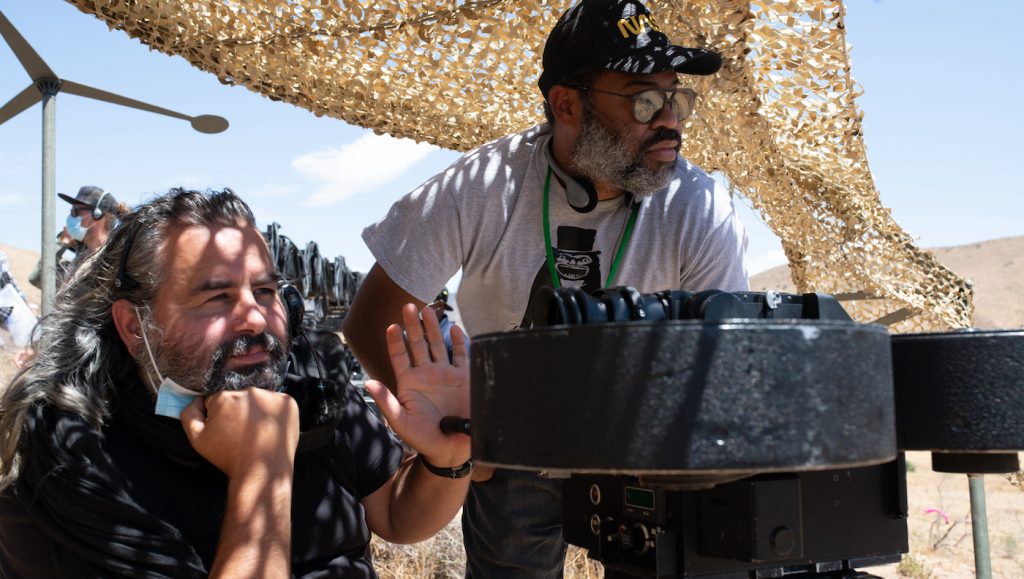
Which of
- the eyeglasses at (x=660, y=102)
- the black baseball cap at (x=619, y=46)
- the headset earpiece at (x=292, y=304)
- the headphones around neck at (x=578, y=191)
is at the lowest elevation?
the headset earpiece at (x=292, y=304)

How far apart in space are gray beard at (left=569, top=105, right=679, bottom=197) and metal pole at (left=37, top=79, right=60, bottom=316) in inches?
128

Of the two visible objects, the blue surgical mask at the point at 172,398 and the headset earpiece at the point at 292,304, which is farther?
the headset earpiece at the point at 292,304

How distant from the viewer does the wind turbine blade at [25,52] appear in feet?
16.5

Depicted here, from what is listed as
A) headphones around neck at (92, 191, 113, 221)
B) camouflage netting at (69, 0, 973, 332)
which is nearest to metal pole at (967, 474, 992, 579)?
camouflage netting at (69, 0, 973, 332)

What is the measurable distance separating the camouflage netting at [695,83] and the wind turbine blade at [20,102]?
253cm

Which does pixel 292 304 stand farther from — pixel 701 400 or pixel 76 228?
pixel 76 228

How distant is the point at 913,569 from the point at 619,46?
502cm

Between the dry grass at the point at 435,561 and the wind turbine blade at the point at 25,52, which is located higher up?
the wind turbine blade at the point at 25,52

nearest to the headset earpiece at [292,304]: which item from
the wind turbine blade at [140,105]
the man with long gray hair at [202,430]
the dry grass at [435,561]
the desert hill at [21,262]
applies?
the man with long gray hair at [202,430]

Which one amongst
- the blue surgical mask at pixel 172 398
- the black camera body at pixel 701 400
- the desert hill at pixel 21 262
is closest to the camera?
the black camera body at pixel 701 400

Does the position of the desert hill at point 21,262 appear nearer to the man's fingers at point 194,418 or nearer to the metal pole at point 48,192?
the metal pole at point 48,192

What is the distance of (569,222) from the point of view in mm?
2812

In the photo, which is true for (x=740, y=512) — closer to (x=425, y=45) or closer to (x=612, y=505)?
(x=612, y=505)

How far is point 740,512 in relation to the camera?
1.28m
